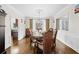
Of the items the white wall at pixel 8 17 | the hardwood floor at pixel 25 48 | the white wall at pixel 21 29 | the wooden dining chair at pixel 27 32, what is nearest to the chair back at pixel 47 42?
the hardwood floor at pixel 25 48

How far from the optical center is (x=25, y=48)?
2.65m

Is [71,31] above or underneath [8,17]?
underneath

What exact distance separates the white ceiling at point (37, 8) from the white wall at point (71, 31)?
0.13 metres


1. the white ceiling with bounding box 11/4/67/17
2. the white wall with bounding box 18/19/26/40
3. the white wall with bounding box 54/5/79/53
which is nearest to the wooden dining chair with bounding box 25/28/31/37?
the white wall with bounding box 18/19/26/40

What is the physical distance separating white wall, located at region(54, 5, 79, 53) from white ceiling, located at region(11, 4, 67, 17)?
129mm

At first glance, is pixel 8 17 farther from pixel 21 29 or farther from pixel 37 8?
pixel 37 8

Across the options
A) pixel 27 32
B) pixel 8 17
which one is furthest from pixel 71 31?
pixel 8 17

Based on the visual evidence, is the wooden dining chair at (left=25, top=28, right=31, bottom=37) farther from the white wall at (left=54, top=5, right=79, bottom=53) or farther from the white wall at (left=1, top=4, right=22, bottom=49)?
the white wall at (left=54, top=5, right=79, bottom=53)

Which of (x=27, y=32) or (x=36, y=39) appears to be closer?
(x=27, y=32)

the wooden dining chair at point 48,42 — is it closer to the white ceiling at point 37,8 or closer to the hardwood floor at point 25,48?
the hardwood floor at point 25,48

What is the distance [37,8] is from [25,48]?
92 centimetres

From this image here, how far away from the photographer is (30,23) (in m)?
2.65

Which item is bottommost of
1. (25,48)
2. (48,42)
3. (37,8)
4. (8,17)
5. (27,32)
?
(25,48)

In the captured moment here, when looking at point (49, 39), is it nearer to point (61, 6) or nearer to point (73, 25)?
point (73, 25)
